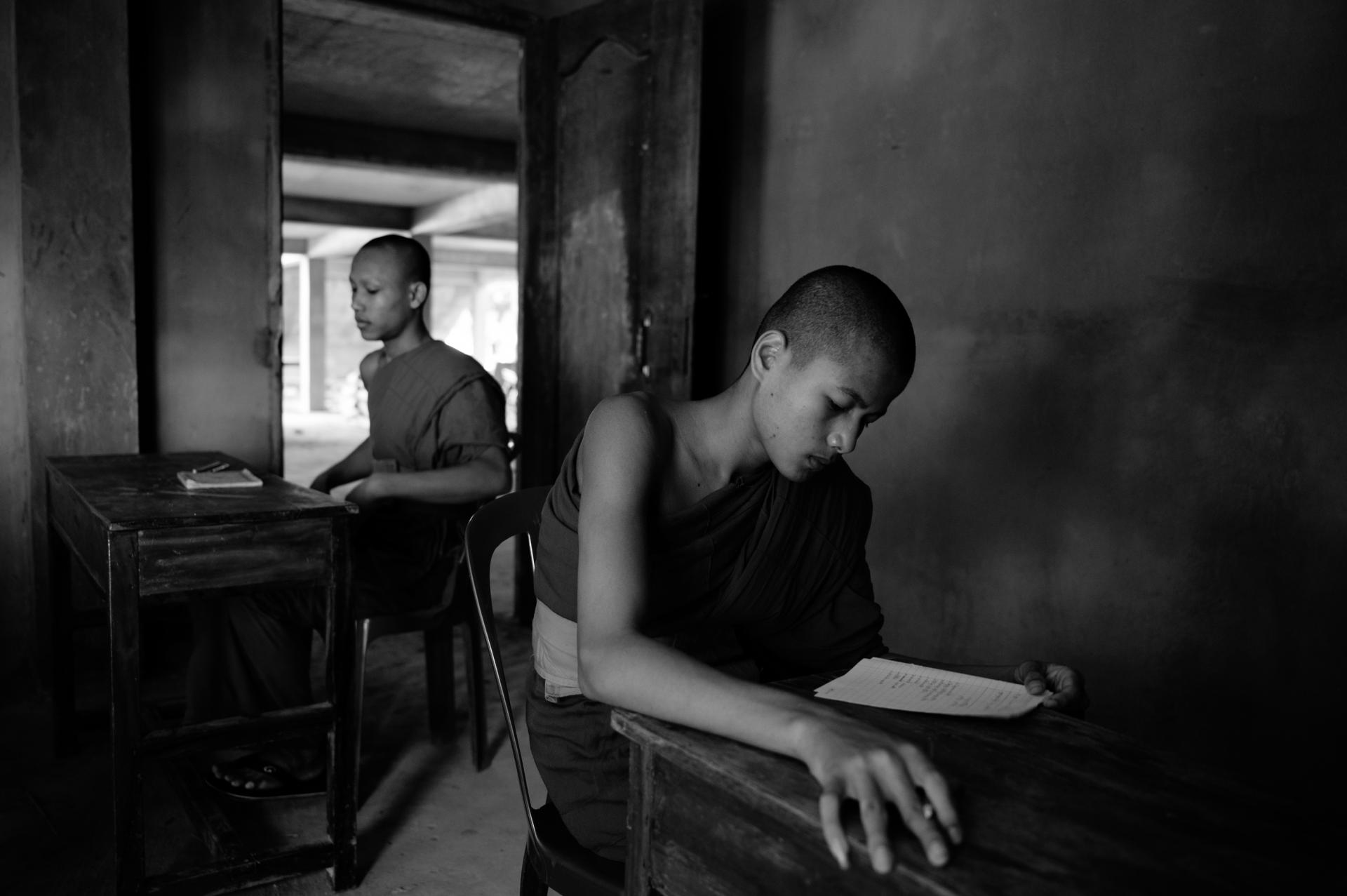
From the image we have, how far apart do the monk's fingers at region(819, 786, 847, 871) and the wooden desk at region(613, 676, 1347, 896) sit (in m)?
0.01

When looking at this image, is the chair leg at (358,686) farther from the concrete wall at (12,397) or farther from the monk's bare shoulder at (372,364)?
the concrete wall at (12,397)

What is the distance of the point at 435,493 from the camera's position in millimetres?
2588

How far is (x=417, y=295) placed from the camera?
2.91 meters

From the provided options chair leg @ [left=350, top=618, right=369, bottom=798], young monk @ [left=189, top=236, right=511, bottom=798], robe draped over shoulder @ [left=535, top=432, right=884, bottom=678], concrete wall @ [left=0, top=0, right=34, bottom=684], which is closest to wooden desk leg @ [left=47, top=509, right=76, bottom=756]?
young monk @ [left=189, top=236, right=511, bottom=798]

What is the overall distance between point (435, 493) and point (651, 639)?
5.04 ft

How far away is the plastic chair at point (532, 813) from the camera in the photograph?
4.41 feet

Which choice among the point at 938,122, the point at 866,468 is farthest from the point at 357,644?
the point at 938,122

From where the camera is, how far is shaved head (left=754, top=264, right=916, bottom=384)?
1.31 meters

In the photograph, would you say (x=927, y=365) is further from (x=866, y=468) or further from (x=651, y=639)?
(x=651, y=639)

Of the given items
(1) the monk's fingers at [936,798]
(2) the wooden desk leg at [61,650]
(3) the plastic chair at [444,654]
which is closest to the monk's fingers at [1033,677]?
(1) the monk's fingers at [936,798]

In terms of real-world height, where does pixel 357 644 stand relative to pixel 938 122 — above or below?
below

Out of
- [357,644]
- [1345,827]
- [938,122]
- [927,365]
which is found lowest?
[357,644]

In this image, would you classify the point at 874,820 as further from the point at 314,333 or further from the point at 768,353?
the point at 314,333

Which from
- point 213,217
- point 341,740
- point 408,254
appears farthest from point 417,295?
point 341,740
